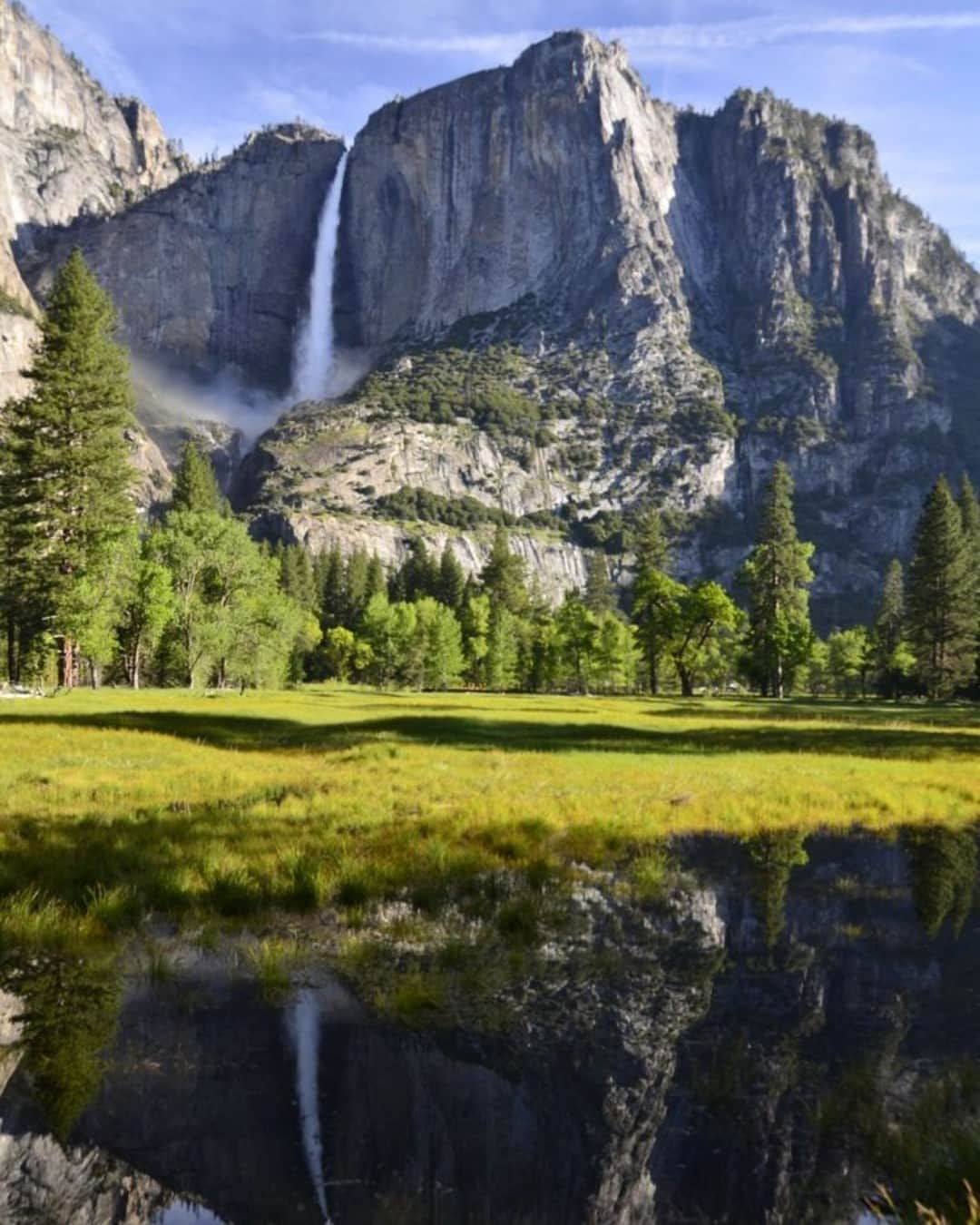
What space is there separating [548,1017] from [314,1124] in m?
2.05

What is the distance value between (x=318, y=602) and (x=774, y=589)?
72233mm

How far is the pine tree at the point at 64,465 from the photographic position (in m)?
45.0

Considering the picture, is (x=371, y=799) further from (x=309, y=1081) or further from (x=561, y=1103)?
(x=561, y=1103)

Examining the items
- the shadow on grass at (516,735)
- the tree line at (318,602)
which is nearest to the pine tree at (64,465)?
the tree line at (318,602)

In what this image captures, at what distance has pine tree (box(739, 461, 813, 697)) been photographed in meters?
82.6

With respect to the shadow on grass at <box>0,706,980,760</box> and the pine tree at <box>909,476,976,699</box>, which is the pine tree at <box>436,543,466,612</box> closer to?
the pine tree at <box>909,476,976,699</box>

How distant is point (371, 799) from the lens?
15.7 metres

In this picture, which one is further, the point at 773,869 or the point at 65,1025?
the point at 773,869

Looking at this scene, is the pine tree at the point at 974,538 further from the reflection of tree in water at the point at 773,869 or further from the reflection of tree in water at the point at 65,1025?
the reflection of tree in water at the point at 65,1025

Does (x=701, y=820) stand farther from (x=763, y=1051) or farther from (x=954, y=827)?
(x=763, y=1051)

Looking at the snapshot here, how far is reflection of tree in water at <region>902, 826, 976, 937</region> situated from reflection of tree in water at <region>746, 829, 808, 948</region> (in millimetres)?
1478

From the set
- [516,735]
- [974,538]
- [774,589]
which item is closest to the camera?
[516,735]

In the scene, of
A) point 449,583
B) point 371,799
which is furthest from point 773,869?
point 449,583

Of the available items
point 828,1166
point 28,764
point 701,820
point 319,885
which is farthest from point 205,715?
point 828,1166
